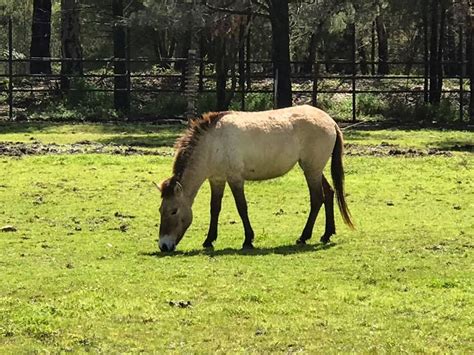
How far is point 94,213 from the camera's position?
12953 mm

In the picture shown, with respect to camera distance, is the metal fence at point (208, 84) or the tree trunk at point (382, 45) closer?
the metal fence at point (208, 84)

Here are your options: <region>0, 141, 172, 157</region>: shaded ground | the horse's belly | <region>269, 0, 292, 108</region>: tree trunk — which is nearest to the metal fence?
<region>269, 0, 292, 108</region>: tree trunk

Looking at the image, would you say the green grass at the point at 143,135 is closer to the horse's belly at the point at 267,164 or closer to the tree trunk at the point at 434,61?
the tree trunk at the point at 434,61

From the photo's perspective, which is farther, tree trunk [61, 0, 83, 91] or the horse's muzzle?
tree trunk [61, 0, 83, 91]

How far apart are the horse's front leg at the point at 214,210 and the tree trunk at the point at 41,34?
27769mm

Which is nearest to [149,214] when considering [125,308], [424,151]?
[125,308]

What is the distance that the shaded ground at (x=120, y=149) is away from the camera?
19.5 m

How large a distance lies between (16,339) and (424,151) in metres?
14.9

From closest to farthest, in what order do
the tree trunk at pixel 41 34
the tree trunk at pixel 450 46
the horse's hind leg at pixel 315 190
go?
1. the horse's hind leg at pixel 315 190
2. the tree trunk at pixel 41 34
3. the tree trunk at pixel 450 46

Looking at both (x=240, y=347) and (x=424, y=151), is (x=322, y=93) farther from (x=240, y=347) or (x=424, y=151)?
(x=240, y=347)

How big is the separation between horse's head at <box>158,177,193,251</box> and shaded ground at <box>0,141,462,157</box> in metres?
9.01

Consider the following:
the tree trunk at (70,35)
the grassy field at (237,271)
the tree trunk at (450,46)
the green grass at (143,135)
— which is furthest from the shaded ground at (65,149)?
the tree trunk at (450,46)

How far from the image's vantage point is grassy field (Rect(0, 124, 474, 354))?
6566mm

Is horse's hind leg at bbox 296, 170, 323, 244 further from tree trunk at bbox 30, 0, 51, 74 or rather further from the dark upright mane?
tree trunk at bbox 30, 0, 51, 74
